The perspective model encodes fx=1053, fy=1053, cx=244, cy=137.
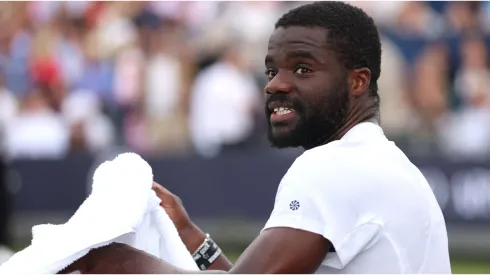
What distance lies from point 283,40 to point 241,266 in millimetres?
753

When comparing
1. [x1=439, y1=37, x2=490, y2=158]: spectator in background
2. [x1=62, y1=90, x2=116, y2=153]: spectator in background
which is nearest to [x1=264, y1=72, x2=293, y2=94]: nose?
[x1=439, y1=37, x2=490, y2=158]: spectator in background

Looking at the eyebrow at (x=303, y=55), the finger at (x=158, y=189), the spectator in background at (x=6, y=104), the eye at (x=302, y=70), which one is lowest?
the finger at (x=158, y=189)

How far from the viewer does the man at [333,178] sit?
3.02 m

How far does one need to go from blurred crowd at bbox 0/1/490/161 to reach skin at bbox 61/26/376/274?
8095 millimetres

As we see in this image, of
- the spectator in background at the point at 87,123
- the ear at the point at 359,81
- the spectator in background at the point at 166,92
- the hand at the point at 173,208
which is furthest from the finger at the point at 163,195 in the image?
the spectator in background at the point at 87,123

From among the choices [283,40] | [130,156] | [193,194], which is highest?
[283,40]

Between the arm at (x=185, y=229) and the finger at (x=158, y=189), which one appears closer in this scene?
the finger at (x=158, y=189)

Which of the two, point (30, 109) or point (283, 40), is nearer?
point (283, 40)

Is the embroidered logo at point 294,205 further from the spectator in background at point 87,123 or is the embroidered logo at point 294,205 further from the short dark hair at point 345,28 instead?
the spectator in background at point 87,123

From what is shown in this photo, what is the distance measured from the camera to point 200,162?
38.3 feet

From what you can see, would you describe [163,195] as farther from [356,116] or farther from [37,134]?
[37,134]

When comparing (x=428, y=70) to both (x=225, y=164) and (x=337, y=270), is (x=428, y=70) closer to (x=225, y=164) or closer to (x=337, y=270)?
(x=225, y=164)

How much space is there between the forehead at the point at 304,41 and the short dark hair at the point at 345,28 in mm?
19

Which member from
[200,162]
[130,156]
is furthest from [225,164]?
[130,156]
